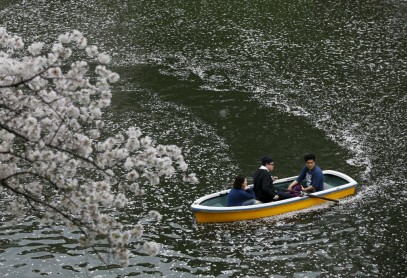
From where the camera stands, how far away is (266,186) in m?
A: 18.9

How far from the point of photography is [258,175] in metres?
19.0

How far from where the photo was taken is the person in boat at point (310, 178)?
19.6 meters

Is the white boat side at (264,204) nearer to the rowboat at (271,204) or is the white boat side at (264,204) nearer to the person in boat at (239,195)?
the rowboat at (271,204)

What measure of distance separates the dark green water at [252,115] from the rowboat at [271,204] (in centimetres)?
28

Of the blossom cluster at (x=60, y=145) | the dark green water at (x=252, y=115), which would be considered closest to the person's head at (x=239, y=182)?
the dark green water at (x=252, y=115)

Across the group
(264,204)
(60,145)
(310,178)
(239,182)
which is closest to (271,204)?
(264,204)

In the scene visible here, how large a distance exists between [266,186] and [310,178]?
1.70m

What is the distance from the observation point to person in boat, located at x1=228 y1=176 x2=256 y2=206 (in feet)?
60.1

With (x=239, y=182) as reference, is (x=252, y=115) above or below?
above

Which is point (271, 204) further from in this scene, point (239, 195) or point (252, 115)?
point (252, 115)

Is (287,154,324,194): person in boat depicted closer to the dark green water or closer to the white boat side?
the white boat side

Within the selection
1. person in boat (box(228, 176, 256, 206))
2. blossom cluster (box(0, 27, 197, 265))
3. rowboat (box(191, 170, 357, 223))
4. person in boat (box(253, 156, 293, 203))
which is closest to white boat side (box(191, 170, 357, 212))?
rowboat (box(191, 170, 357, 223))

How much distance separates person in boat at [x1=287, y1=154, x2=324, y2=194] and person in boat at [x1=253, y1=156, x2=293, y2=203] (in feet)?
2.00

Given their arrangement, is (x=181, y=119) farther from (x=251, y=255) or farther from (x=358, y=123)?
(x=251, y=255)
